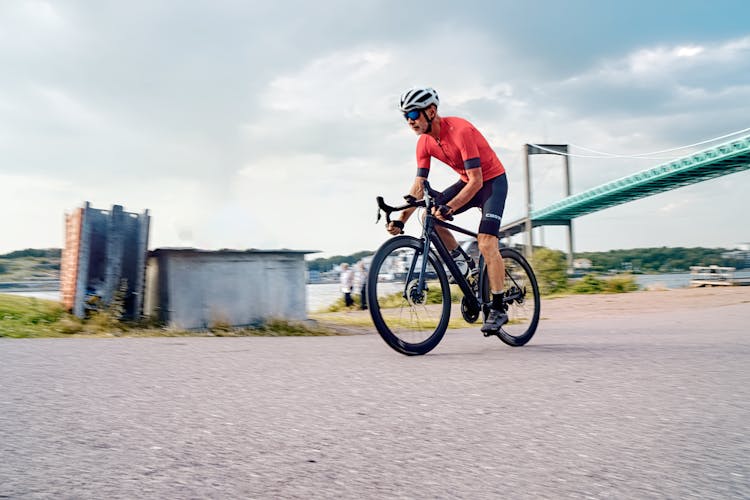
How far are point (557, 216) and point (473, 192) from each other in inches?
1644

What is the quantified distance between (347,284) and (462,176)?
13092 millimetres

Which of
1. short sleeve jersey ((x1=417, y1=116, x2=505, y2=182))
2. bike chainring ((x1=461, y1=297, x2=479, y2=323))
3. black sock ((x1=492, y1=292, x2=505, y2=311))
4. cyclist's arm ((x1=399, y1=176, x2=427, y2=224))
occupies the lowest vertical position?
bike chainring ((x1=461, y1=297, x2=479, y2=323))

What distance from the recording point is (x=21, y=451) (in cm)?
173

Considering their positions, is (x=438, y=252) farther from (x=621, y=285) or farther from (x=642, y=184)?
(x=642, y=184)

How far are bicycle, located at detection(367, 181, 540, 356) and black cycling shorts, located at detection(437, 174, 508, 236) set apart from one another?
0.58 ft

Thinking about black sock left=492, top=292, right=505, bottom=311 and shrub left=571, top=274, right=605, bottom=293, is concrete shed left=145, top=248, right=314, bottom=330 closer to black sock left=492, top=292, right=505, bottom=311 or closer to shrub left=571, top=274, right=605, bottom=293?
black sock left=492, top=292, right=505, bottom=311

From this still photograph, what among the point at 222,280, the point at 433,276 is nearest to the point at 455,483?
the point at 433,276

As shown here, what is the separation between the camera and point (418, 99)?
13.3 ft

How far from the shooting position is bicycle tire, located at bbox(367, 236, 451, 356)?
387cm

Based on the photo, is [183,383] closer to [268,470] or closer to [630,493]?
[268,470]

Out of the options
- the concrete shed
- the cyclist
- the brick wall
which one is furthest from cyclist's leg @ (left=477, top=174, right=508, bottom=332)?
the brick wall

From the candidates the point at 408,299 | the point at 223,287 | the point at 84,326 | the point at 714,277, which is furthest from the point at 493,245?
the point at 714,277

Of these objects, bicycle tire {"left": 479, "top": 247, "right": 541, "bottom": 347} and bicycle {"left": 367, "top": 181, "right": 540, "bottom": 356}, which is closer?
bicycle {"left": 367, "top": 181, "right": 540, "bottom": 356}

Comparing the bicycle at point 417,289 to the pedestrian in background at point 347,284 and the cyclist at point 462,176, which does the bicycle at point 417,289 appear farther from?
the pedestrian in background at point 347,284
